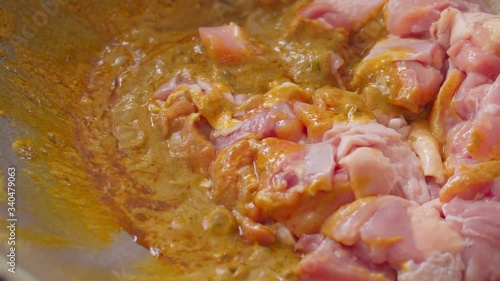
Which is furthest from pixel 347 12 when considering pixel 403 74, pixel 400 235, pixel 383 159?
pixel 400 235

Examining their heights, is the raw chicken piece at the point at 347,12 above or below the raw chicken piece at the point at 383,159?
above

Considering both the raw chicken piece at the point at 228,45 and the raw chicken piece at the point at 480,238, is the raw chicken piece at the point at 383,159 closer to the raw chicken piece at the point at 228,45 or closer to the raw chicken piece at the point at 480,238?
the raw chicken piece at the point at 480,238

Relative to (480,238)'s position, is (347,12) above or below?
above

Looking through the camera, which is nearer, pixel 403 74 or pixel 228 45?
pixel 403 74

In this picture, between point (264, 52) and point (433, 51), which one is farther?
point (264, 52)

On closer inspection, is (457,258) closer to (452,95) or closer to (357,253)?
(357,253)

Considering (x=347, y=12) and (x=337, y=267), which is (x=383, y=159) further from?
(x=347, y=12)

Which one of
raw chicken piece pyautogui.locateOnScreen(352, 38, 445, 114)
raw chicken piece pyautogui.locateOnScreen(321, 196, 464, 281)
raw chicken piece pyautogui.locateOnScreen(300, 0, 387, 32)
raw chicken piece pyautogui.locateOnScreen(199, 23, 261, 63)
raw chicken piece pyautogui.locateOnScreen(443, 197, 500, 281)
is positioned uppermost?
raw chicken piece pyautogui.locateOnScreen(199, 23, 261, 63)

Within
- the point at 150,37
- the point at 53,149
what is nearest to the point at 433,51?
the point at 150,37

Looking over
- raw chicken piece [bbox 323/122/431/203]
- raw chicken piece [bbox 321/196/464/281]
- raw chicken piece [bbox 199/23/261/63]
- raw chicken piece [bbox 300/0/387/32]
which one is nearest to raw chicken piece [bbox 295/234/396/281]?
raw chicken piece [bbox 321/196/464/281]

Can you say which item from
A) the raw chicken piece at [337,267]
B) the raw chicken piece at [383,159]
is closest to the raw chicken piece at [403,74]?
the raw chicken piece at [383,159]

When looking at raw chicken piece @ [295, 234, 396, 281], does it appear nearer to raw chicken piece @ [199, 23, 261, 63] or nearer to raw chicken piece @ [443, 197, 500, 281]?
raw chicken piece @ [443, 197, 500, 281]
